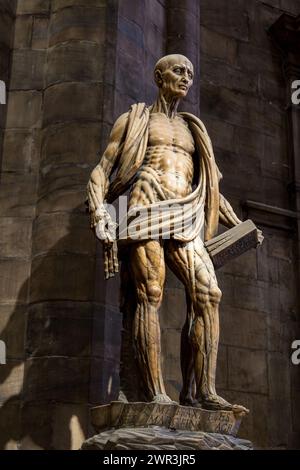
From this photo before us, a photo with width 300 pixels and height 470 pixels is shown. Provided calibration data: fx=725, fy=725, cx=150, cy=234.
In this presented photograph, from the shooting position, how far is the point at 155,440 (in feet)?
14.4

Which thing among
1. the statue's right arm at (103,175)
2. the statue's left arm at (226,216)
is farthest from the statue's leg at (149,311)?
the statue's left arm at (226,216)

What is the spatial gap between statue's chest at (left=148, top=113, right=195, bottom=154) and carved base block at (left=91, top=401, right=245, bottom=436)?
1.99 meters

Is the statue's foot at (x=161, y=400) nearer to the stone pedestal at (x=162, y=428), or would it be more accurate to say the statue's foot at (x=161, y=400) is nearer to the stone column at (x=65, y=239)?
the stone pedestal at (x=162, y=428)

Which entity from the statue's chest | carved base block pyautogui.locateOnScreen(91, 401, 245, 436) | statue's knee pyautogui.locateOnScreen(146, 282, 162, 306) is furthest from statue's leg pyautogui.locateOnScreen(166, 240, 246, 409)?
the statue's chest

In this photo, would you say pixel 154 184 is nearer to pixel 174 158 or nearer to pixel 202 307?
pixel 174 158

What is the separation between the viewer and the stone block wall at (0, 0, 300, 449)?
6.76 meters

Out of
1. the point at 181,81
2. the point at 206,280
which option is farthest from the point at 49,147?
the point at 206,280

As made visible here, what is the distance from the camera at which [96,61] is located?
7758 mm

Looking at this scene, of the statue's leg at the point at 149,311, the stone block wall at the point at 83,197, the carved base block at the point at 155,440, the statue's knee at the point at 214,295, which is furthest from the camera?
the stone block wall at the point at 83,197

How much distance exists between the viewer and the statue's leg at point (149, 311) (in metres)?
4.79

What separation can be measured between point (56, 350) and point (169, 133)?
242 cm

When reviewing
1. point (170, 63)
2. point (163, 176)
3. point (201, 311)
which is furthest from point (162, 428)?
point (170, 63)

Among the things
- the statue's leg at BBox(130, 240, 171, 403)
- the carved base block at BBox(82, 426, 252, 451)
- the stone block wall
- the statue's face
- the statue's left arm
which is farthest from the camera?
the stone block wall

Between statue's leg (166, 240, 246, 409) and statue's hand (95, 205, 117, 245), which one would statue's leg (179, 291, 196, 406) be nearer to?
statue's leg (166, 240, 246, 409)
